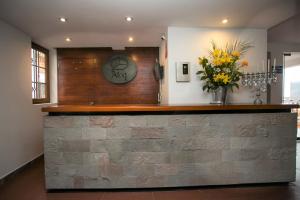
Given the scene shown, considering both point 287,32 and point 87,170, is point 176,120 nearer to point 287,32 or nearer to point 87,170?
point 87,170

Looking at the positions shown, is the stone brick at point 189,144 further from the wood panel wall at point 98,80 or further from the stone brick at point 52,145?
the wood panel wall at point 98,80

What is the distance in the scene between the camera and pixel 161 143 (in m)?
2.28

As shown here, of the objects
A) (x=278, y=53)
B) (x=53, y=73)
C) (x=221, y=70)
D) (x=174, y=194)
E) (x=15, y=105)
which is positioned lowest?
(x=174, y=194)

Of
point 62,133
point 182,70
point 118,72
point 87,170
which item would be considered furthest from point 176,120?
point 118,72

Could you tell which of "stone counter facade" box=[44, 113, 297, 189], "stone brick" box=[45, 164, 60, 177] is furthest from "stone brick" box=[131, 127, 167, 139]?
"stone brick" box=[45, 164, 60, 177]

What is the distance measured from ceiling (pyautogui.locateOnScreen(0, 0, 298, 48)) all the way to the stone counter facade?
1.31m

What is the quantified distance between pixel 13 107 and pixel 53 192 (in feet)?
4.80

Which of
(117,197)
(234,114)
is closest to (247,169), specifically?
(234,114)

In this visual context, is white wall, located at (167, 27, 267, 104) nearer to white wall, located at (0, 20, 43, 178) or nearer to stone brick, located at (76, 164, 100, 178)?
stone brick, located at (76, 164, 100, 178)

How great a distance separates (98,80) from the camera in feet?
13.9

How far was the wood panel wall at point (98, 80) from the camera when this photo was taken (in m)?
4.24

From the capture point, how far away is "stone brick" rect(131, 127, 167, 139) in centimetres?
226

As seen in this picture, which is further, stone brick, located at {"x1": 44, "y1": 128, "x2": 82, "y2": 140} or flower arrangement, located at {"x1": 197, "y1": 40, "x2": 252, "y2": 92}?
flower arrangement, located at {"x1": 197, "y1": 40, "x2": 252, "y2": 92}

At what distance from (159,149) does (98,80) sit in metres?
2.55
